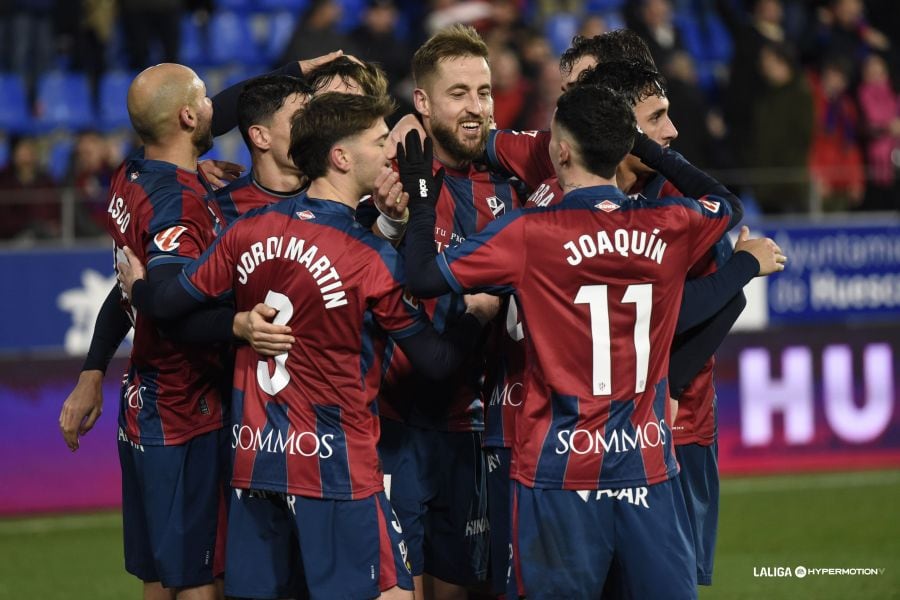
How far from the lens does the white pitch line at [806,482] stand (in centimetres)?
1041

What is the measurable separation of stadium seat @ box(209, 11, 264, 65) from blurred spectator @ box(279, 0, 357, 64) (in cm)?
213

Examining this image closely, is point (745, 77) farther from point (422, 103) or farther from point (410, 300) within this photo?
point (410, 300)

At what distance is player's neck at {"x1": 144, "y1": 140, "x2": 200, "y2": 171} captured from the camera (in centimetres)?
539

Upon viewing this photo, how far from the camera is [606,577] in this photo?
4.65m

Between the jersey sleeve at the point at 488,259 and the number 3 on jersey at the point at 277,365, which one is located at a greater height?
the jersey sleeve at the point at 488,259

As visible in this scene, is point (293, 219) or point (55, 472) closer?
point (293, 219)

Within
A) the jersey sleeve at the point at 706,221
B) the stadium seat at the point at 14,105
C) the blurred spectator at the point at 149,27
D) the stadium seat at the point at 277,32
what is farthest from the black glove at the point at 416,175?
the stadium seat at the point at 277,32

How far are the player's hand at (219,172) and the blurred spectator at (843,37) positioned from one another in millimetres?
11771

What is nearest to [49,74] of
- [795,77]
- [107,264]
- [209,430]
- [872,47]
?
[107,264]

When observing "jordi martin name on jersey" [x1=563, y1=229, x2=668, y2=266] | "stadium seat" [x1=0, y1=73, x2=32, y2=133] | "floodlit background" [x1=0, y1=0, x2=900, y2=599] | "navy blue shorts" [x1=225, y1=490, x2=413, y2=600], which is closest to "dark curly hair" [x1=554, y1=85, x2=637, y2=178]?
"jordi martin name on jersey" [x1=563, y1=229, x2=668, y2=266]

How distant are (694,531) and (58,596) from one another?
3.95 m

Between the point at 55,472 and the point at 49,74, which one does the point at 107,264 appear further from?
the point at 49,74

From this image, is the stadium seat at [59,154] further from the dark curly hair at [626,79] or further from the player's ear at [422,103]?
the dark curly hair at [626,79]

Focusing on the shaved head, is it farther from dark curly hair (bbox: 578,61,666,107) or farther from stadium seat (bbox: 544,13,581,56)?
stadium seat (bbox: 544,13,581,56)
